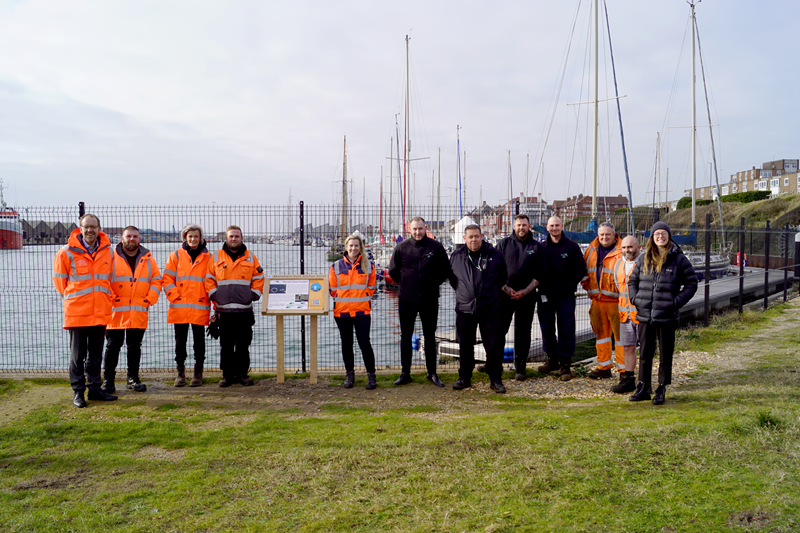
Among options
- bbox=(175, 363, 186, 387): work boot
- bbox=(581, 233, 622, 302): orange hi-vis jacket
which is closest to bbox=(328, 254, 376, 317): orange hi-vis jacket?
bbox=(175, 363, 186, 387): work boot

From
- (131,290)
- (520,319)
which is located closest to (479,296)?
(520,319)

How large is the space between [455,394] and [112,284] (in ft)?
15.5

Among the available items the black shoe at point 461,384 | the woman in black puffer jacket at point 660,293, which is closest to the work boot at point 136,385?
the black shoe at point 461,384

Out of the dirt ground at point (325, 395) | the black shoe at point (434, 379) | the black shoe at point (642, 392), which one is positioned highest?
the black shoe at point (642, 392)

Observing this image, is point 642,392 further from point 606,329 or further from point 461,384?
point 461,384

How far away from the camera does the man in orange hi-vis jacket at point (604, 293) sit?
7348mm

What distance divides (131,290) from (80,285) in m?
0.71

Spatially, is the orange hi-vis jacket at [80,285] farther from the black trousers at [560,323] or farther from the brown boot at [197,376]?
the black trousers at [560,323]

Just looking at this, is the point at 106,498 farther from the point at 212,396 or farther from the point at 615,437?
the point at 615,437

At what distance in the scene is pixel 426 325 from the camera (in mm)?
7305

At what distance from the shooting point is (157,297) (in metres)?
7.21

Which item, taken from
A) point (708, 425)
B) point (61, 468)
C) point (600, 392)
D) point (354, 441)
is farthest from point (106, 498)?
point (600, 392)

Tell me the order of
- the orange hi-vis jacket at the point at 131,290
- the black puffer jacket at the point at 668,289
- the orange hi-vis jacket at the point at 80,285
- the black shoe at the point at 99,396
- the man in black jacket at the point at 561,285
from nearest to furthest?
the black puffer jacket at the point at 668,289, the orange hi-vis jacket at the point at 80,285, the black shoe at the point at 99,396, the orange hi-vis jacket at the point at 131,290, the man in black jacket at the point at 561,285

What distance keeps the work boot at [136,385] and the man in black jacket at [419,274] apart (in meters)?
3.61
